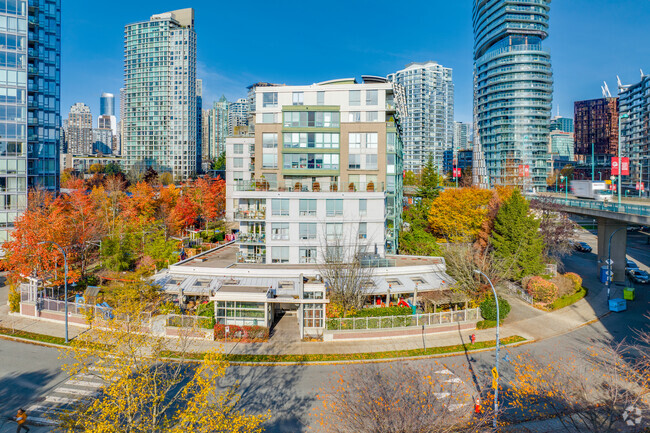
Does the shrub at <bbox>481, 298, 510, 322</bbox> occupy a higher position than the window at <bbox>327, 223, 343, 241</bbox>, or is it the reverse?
the window at <bbox>327, 223, 343, 241</bbox>

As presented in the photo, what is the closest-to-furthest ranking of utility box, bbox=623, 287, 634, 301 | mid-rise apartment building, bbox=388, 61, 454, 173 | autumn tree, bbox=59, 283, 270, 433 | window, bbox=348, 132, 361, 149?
1. autumn tree, bbox=59, 283, 270, 433
2. utility box, bbox=623, 287, 634, 301
3. window, bbox=348, 132, 361, 149
4. mid-rise apartment building, bbox=388, 61, 454, 173

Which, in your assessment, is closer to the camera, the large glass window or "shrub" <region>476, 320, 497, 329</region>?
"shrub" <region>476, 320, 497, 329</region>

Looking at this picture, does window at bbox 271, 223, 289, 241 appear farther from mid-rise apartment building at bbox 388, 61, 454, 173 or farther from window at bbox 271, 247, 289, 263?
mid-rise apartment building at bbox 388, 61, 454, 173

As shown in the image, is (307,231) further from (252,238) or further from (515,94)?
(515,94)

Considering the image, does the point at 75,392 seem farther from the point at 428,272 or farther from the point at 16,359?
the point at 428,272

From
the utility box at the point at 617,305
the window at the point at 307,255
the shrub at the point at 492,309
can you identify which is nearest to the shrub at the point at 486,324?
the shrub at the point at 492,309

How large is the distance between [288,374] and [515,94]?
4044 inches

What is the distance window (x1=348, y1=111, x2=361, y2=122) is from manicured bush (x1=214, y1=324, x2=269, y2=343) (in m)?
22.5

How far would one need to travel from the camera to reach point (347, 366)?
71.6 feet

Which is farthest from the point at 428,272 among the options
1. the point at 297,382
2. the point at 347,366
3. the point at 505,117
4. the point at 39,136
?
the point at 505,117

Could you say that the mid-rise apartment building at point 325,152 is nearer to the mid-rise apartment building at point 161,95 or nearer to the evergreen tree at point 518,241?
the evergreen tree at point 518,241

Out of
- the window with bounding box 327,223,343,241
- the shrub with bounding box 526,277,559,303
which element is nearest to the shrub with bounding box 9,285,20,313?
the window with bounding box 327,223,343,241

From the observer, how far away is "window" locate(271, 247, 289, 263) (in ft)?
113

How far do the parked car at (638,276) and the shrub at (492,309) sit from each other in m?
23.2
